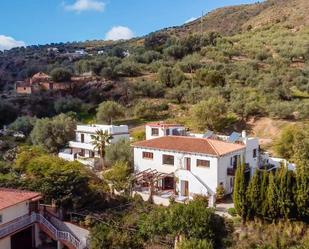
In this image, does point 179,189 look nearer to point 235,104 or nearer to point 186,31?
point 235,104

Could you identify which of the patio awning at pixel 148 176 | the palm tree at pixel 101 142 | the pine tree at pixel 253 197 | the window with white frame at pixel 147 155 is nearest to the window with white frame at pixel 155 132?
the palm tree at pixel 101 142

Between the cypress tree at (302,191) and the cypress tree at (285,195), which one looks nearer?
the cypress tree at (302,191)

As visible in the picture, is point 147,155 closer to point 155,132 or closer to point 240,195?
point 155,132

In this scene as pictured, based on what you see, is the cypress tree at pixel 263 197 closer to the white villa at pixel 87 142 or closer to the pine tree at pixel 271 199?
the pine tree at pixel 271 199

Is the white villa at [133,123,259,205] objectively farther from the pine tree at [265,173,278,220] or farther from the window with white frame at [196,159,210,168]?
the pine tree at [265,173,278,220]

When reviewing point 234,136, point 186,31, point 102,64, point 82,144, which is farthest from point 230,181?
point 186,31
